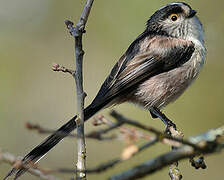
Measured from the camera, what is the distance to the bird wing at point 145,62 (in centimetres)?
498

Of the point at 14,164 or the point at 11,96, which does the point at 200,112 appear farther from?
the point at 14,164

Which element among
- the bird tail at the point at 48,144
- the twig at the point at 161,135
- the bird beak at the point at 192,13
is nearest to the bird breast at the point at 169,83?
the bird beak at the point at 192,13

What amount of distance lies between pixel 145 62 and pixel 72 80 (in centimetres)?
333

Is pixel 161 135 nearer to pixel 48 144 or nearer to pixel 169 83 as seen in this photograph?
pixel 48 144

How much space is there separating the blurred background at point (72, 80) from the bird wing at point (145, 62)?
4.68ft

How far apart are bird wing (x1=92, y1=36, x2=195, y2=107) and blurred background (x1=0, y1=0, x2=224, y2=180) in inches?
56.1

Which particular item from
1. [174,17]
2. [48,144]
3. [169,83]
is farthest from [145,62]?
[48,144]

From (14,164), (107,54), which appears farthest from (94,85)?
(14,164)

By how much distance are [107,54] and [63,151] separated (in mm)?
2040

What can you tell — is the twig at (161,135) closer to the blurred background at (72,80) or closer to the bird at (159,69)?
the bird at (159,69)

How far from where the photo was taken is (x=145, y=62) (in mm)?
5086

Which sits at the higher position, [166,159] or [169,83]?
[169,83]

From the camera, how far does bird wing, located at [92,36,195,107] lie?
4977 millimetres

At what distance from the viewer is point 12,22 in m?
8.88
